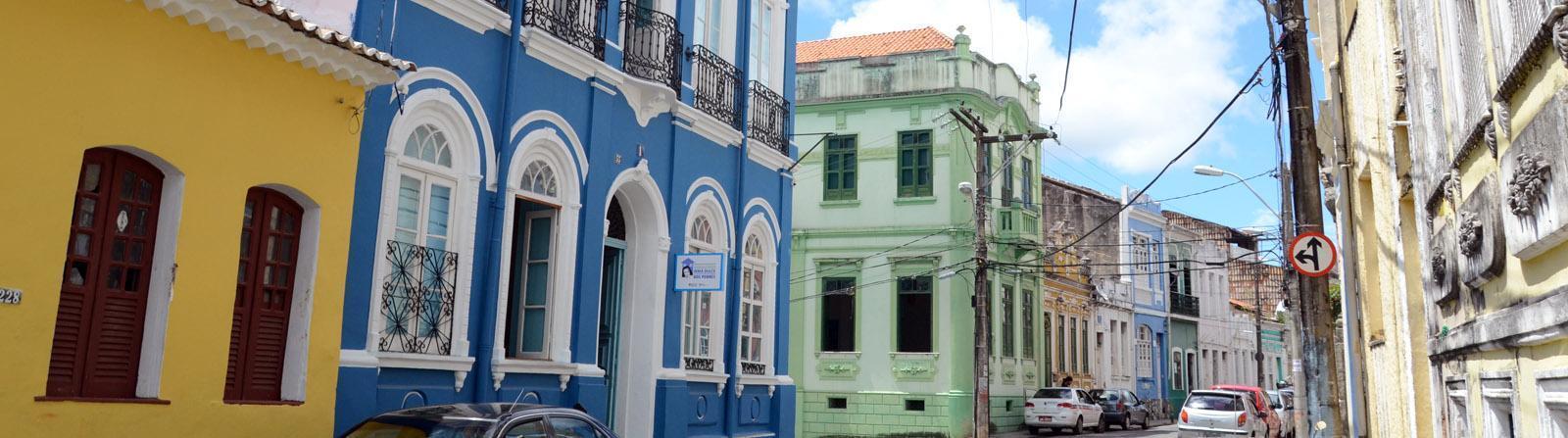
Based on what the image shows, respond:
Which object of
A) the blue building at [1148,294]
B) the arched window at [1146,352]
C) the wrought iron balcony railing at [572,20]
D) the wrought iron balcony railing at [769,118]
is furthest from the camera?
the arched window at [1146,352]

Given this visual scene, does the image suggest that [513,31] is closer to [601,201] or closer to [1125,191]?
[601,201]

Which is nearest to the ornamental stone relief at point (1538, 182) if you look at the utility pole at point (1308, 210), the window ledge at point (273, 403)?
the utility pole at point (1308, 210)

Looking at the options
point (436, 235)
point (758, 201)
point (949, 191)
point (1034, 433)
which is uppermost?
point (949, 191)

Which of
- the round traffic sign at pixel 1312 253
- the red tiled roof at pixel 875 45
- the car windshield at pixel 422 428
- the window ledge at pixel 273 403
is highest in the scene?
the red tiled roof at pixel 875 45

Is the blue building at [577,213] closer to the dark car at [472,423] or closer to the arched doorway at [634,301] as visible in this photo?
the arched doorway at [634,301]

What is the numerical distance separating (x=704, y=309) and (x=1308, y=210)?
757 centimetres

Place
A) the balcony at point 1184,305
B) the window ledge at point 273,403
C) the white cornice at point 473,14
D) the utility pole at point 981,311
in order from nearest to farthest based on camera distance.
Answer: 1. the window ledge at point 273,403
2. the white cornice at point 473,14
3. the utility pole at point 981,311
4. the balcony at point 1184,305

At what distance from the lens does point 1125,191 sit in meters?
43.4

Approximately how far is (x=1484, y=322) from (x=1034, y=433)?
26713 millimetres

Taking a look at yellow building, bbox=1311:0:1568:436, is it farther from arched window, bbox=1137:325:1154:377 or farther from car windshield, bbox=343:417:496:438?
arched window, bbox=1137:325:1154:377

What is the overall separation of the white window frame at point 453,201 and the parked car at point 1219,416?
59.4 ft

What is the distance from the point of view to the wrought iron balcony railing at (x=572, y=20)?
1257 centimetres

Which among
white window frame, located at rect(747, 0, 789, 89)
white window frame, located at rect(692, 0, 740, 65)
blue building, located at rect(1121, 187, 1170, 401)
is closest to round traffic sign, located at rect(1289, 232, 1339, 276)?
white window frame, located at rect(692, 0, 740, 65)

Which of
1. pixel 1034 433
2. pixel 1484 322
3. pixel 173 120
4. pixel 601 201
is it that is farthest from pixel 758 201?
pixel 1034 433
